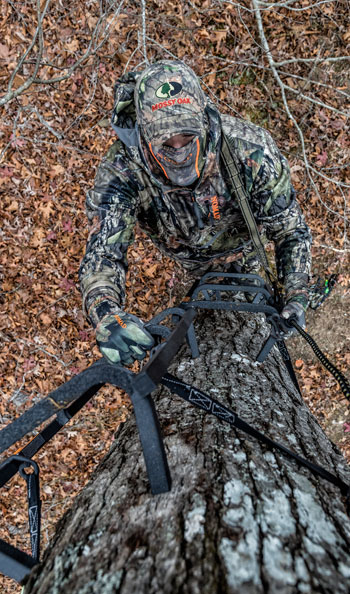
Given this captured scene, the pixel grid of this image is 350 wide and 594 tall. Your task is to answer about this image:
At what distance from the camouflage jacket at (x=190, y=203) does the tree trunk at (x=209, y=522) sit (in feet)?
3.62

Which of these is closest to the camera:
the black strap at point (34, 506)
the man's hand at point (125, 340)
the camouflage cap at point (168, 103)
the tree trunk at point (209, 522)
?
the tree trunk at point (209, 522)

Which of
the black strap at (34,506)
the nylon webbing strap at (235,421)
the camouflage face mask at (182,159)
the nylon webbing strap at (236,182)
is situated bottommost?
the black strap at (34,506)

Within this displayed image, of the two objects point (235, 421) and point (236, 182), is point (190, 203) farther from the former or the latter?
point (235, 421)

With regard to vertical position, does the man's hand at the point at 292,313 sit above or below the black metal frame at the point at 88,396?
above

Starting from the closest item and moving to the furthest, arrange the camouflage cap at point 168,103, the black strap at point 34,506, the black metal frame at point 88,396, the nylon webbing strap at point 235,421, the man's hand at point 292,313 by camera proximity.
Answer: the black metal frame at point 88,396 → the nylon webbing strap at point 235,421 → the black strap at point 34,506 → the camouflage cap at point 168,103 → the man's hand at point 292,313

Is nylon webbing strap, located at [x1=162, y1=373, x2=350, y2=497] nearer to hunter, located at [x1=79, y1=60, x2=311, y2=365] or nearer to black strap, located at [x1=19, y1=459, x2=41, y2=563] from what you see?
hunter, located at [x1=79, y1=60, x2=311, y2=365]

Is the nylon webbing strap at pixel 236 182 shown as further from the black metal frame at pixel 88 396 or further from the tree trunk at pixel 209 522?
the tree trunk at pixel 209 522

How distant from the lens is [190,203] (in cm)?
270

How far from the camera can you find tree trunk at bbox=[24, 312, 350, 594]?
3.22 feet

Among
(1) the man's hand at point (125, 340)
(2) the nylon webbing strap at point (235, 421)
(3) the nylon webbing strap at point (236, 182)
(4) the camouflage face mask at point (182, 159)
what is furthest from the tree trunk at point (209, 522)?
(4) the camouflage face mask at point (182, 159)

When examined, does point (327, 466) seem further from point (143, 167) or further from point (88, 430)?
point (88, 430)

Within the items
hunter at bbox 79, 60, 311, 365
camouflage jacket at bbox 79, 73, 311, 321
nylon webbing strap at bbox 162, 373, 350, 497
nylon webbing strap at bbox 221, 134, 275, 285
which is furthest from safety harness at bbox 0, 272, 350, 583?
nylon webbing strap at bbox 221, 134, 275, 285

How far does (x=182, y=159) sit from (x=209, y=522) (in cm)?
186

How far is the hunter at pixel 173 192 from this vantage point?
2.13 metres
